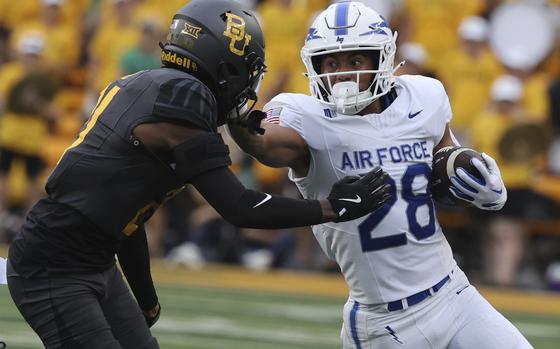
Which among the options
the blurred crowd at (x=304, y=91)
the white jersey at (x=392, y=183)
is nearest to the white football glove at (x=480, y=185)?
the white jersey at (x=392, y=183)

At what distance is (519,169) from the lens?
883 centimetres

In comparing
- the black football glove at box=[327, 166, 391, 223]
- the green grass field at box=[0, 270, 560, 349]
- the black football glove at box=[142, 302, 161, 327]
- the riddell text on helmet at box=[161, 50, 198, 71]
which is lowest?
the green grass field at box=[0, 270, 560, 349]

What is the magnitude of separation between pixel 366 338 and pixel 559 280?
5273 millimetres

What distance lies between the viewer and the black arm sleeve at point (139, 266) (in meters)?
3.90

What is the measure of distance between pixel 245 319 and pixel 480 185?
12.2 ft

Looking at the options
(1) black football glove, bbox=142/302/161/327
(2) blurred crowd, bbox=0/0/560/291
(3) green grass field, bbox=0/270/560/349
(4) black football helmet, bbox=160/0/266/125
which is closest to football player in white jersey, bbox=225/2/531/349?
(4) black football helmet, bbox=160/0/266/125

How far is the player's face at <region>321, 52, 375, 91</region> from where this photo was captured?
12.8 ft

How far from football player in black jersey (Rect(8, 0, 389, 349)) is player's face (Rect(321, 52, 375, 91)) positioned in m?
0.36

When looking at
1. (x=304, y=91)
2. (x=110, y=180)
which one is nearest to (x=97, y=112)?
(x=110, y=180)

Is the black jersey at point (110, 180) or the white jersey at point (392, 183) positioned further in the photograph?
the white jersey at point (392, 183)

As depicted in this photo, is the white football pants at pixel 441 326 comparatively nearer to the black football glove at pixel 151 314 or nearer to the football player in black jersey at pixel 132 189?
the football player in black jersey at pixel 132 189

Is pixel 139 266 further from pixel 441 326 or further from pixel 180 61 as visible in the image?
pixel 441 326

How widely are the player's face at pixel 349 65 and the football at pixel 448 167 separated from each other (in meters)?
0.33

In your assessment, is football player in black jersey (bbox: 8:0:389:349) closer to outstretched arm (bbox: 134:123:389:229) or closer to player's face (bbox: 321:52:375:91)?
outstretched arm (bbox: 134:123:389:229)
